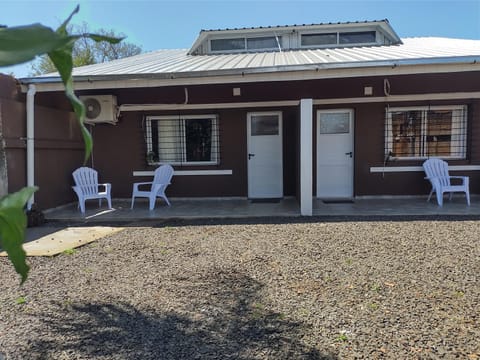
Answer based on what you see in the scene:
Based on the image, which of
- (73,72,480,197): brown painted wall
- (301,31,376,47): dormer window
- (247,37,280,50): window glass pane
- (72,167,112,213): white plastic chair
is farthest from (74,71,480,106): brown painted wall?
(247,37,280,50): window glass pane

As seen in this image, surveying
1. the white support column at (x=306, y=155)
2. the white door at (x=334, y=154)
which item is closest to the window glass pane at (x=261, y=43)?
the white door at (x=334, y=154)

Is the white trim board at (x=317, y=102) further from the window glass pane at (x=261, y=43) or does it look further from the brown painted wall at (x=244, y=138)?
the window glass pane at (x=261, y=43)

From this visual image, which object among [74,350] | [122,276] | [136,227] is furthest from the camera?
[136,227]

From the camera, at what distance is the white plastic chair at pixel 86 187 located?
6.73 meters

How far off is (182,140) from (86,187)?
2.32 m

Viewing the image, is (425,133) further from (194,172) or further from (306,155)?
(194,172)

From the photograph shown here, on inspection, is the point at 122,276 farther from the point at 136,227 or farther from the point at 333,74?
the point at 333,74

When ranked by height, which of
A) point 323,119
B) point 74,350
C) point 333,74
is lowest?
point 74,350

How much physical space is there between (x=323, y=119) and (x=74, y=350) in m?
6.91

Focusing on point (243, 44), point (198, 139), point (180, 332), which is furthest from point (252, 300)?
point (243, 44)

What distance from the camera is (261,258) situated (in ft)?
12.7

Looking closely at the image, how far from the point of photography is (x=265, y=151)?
8.13m

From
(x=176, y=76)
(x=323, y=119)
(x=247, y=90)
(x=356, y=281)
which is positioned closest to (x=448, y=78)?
(x=323, y=119)

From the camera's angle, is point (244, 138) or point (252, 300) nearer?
point (252, 300)
